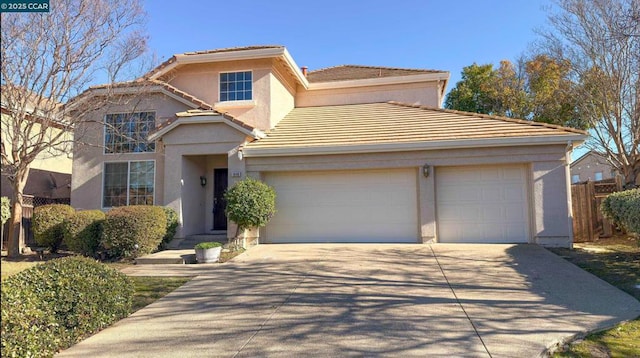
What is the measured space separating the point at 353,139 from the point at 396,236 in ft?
10.8

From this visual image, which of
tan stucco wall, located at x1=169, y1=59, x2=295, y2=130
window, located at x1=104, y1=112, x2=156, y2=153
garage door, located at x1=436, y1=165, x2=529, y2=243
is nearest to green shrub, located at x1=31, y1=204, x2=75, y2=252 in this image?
window, located at x1=104, y1=112, x2=156, y2=153

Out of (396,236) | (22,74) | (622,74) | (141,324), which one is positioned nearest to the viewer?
(141,324)

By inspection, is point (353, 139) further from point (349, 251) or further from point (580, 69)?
point (580, 69)

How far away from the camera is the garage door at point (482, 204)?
1209cm

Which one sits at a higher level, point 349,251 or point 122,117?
point 122,117

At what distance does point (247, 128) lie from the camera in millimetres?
13070

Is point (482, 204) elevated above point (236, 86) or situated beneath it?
situated beneath

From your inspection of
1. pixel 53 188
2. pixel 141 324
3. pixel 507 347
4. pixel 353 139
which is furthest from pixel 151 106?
pixel 507 347

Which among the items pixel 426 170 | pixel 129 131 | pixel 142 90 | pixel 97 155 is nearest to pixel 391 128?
pixel 426 170

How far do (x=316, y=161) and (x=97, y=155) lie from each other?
7860 millimetres

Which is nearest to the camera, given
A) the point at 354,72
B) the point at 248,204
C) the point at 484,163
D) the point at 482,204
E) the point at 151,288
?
the point at 151,288

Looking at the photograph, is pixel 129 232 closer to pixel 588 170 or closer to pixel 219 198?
pixel 219 198

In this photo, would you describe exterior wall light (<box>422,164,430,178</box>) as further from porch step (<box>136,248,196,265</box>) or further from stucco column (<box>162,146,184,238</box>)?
stucco column (<box>162,146,184,238</box>)

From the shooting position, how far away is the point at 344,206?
517 inches
